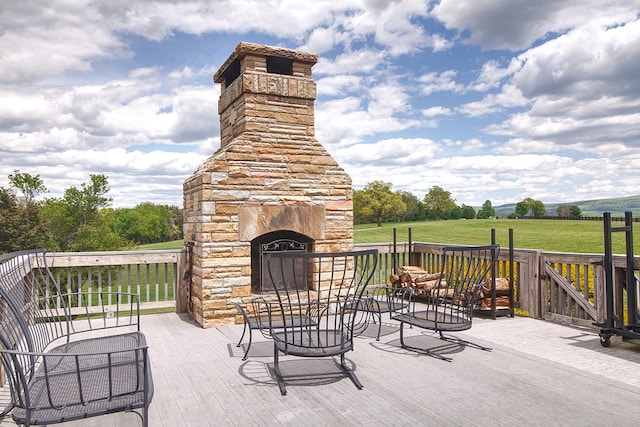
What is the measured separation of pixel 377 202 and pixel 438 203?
1008cm

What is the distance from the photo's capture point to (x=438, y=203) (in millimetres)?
40531

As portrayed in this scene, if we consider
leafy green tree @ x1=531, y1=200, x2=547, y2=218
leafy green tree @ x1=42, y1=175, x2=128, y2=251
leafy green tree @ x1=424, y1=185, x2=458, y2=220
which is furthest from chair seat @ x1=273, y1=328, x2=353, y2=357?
leafy green tree @ x1=424, y1=185, x2=458, y2=220

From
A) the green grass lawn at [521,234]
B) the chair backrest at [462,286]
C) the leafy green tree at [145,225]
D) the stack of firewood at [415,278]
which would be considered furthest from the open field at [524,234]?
the leafy green tree at [145,225]

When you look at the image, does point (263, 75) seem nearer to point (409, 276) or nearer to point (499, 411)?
point (409, 276)

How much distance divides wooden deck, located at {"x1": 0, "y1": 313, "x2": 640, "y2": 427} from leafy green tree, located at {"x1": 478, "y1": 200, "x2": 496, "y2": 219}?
117ft

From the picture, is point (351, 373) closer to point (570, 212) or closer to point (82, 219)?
point (82, 219)

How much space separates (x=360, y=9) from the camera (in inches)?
298

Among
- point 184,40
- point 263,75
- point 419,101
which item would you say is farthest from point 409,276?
point 419,101

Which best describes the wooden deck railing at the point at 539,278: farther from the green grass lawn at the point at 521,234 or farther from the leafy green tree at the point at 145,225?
the leafy green tree at the point at 145,225

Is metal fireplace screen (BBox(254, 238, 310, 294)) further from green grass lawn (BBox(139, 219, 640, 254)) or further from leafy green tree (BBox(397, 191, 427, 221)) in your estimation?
leafy green tree (BBox(397, 191, 427, 221))

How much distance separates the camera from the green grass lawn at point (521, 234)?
23.1 metres

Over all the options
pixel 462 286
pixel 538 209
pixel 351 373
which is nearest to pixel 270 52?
pixel 462 286

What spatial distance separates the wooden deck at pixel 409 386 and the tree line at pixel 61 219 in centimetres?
2389

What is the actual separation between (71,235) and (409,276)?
91.8ft
